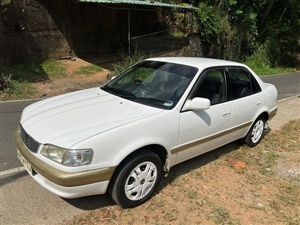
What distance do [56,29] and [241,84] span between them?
30.0ft

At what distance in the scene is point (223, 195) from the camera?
333cm

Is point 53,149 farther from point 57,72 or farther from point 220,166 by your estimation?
point 57,72

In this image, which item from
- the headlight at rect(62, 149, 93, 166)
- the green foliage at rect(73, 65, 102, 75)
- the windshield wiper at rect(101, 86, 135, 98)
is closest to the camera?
the headlight at rect(62, 149, 93, 166)

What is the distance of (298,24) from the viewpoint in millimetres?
17547

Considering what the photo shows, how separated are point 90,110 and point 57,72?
7545mm

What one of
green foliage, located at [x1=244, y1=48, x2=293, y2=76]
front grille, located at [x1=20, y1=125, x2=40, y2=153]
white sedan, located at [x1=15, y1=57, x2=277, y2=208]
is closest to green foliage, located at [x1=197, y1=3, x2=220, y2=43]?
green foliage, located at [x1=244, y1=48, x2=293, y2=76]

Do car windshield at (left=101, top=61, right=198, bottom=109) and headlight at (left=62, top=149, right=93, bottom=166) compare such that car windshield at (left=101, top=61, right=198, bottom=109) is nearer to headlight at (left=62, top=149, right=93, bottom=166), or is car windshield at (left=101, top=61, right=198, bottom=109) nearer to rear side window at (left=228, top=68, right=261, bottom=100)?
rear side window at (left=228, top=68, right=261, bottom=100)

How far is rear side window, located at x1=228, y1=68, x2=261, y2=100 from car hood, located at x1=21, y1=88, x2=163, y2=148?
1529 millimetres

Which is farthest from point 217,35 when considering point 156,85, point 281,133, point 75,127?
point 75,127

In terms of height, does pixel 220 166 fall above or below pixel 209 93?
below

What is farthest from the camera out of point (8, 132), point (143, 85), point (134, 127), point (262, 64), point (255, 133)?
point (262, 64)

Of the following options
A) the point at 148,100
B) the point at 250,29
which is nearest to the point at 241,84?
the point at 148,100

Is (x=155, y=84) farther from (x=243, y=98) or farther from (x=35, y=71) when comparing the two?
(x=35, y=71)

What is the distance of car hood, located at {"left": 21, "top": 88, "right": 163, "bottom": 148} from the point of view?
259 centimetres
